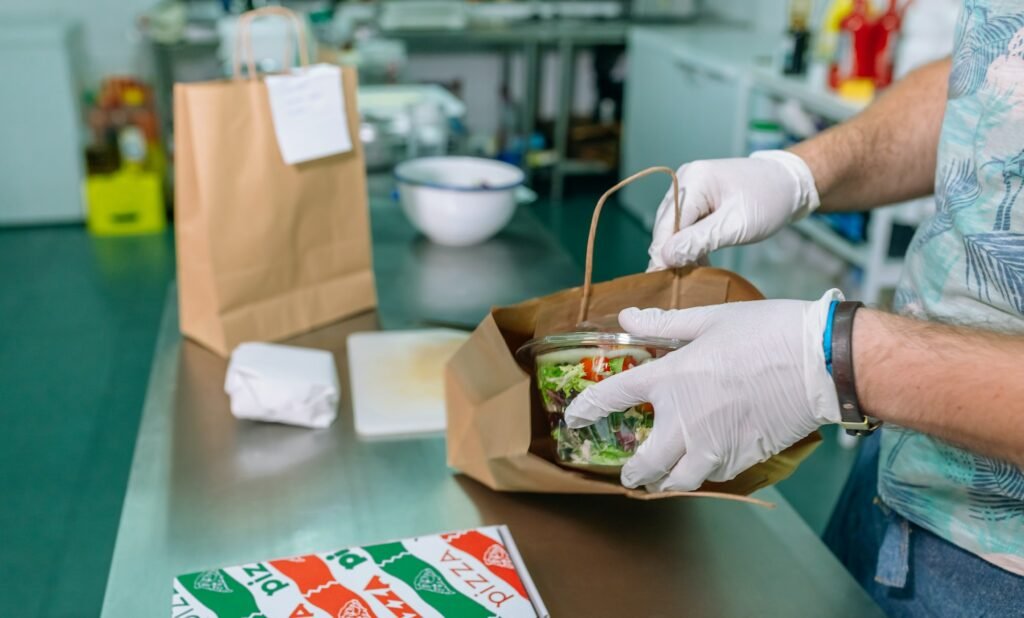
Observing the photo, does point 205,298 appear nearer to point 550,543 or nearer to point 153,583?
point 153,583

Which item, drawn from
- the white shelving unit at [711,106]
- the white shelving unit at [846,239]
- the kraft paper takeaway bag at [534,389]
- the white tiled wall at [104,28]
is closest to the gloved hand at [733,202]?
the kraft paper takeaway bag at [534,389]

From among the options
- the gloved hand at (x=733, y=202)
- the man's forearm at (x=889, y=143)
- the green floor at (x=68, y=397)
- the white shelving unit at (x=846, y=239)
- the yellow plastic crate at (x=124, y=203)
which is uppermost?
the man's forearm at (x=889, y=143)

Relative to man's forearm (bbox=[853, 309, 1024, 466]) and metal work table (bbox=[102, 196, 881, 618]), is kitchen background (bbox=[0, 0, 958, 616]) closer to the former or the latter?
metal work table (bbox=[102, 196, 881, 618])

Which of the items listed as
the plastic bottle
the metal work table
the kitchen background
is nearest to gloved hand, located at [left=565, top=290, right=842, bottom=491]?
the metal work table

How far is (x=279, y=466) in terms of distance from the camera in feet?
3.33

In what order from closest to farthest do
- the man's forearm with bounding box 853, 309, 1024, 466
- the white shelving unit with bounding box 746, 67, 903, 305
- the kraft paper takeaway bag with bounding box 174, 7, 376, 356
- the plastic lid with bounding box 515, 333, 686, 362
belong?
the man's forearm with bounding box 853, 309, 1024, 466, the plastic lid with bounding box 515, 333, 686, 362, the kraft paper takeaway bag with bounding box 174, 7, 376, 356, the white shelving unit with bounding box 746, 67, 903, 305

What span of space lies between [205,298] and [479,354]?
0.51m

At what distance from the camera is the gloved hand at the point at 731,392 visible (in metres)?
0.75

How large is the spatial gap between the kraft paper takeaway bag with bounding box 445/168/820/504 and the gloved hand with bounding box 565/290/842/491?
0.05 meters

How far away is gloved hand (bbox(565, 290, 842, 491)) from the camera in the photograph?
0.75 m

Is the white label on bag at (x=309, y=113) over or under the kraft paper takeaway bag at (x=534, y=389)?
over

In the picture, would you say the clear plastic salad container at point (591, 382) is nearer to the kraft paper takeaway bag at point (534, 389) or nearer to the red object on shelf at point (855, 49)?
the kraft paper takeaway bag at point (534, 389)

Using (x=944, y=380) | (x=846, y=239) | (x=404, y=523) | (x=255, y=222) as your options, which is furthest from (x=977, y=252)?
(x=846, y=239)

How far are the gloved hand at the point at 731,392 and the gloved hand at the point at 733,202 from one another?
179 mm
